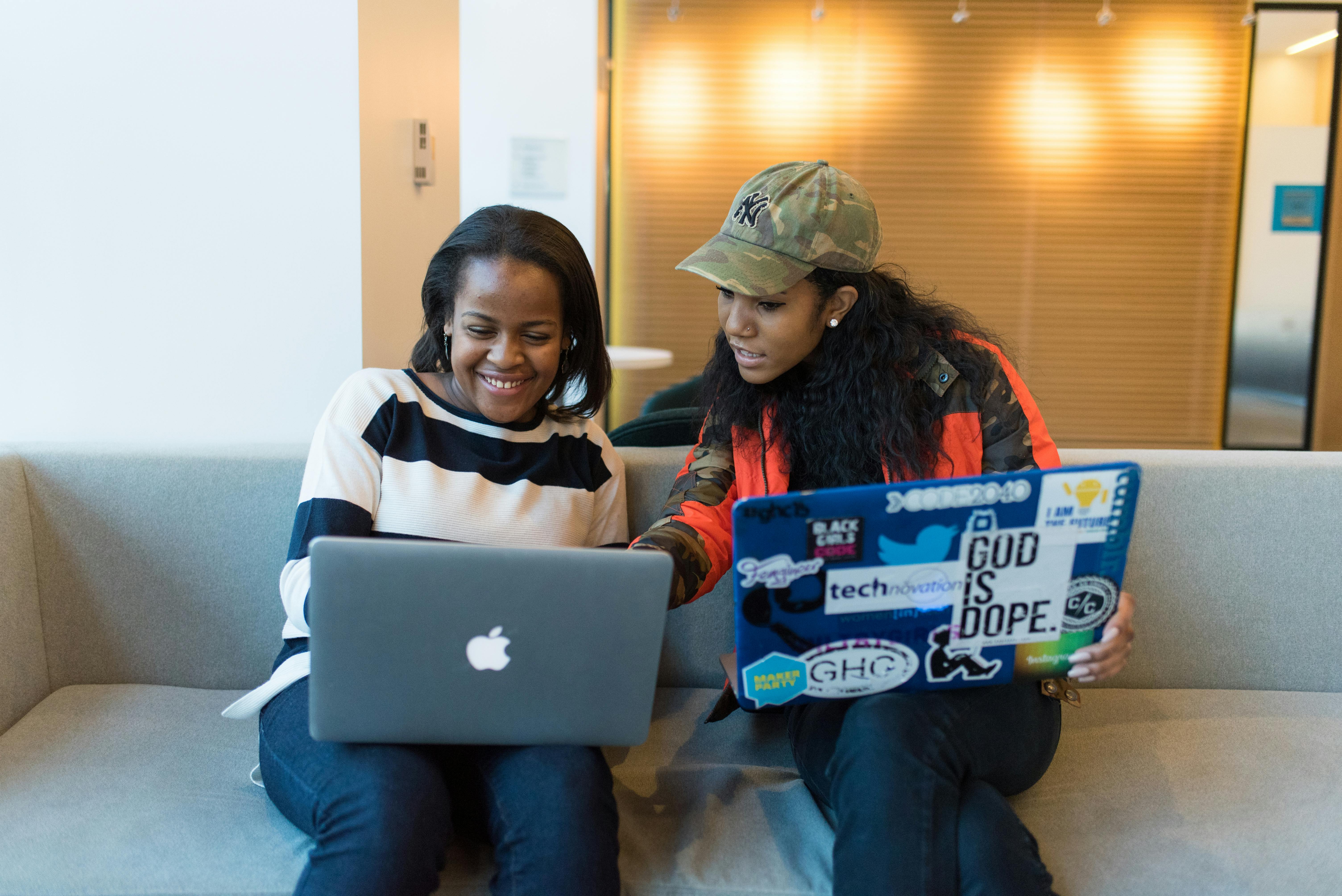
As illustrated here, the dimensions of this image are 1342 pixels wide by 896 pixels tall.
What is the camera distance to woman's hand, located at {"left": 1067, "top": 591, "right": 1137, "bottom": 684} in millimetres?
1087

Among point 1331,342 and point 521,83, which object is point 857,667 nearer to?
point 521,83

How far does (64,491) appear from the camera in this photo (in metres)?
1.50

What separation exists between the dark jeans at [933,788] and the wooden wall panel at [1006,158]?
143 inches

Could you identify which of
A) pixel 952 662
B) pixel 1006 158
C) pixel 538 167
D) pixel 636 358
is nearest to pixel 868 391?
pixel 952 662

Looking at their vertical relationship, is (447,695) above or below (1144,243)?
below

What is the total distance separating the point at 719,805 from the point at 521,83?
12.0ft

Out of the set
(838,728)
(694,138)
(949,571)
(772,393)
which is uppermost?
(694,138)

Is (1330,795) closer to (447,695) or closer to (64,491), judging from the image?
Answer: (447,695)

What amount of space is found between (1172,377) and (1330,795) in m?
3.84

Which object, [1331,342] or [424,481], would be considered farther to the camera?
[1331,342]

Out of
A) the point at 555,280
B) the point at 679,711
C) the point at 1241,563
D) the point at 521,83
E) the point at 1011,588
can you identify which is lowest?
the point at 679,711

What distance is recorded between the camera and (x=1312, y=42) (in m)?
4.46

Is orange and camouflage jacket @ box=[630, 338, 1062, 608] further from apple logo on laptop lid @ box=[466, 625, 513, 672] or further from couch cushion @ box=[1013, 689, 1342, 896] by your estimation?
couch cushion @ box=[1013, 689, 1342, 896]

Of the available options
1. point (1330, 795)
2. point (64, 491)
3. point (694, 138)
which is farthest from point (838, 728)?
point (694, 138)
